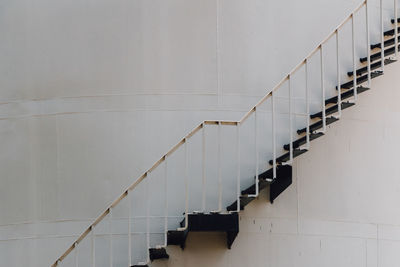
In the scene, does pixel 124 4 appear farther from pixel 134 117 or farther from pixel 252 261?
pixel 252 261

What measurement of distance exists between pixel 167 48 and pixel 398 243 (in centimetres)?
556

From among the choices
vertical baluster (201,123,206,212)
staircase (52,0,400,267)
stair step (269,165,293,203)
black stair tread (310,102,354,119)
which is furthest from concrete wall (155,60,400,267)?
vertical baluster (201,123,206,212)

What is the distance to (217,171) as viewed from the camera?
16.8 metres

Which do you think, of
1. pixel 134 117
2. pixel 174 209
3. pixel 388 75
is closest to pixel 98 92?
pixel 134 117

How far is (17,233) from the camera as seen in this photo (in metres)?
Answer: 17.5

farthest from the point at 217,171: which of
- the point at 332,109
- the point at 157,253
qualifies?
the point at 332,109

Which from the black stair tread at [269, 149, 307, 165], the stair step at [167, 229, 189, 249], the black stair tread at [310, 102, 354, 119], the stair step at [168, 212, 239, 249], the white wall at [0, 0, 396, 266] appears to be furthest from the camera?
the white wall at [0, 0, 396, 266]

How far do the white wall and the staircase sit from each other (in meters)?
0.31

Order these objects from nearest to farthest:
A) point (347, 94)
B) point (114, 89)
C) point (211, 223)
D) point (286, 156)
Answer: point (211, 223)
point (286, 156)
point (347, 94)
point (114, 89)

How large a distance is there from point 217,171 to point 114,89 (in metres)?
2.36

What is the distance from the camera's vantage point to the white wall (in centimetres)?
1703

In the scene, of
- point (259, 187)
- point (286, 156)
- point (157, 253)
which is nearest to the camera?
point (157, 253)

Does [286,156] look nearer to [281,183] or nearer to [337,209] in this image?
[281,183]

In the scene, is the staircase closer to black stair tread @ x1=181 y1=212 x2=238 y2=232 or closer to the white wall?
the white wall
